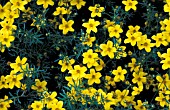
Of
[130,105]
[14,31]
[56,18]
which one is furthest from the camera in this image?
[56,18]

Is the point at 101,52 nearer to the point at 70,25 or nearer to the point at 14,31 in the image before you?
the point at 70,25

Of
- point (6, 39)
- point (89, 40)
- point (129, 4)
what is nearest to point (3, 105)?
point (6, 39)

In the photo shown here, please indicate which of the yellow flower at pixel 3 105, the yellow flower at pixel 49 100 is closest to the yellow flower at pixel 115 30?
the yellow flower at pixel 49 100

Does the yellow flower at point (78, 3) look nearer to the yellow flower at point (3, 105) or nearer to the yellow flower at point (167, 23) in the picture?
the yellow flower at point (167, 23)

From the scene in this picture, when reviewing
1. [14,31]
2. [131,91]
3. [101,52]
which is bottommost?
[131,91]

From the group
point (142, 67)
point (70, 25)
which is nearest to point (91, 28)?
point (70, 25)

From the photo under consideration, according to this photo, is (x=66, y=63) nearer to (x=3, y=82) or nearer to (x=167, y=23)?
(x=3, y=82)

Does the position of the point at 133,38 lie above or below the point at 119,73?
above

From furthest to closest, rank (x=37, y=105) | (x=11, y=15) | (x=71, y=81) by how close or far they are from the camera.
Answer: (x=11, y=15) → (x=71, y=81) → (x=37, y=105)
